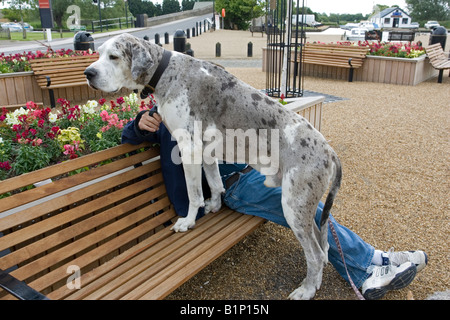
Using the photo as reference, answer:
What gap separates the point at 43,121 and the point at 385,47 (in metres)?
11.5

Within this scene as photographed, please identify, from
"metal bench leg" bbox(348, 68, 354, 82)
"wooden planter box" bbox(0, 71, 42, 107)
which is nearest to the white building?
"metal bench leg" bbox(348, 68, 354, 82)

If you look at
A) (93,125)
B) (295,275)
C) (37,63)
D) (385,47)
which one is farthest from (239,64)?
(295,275)

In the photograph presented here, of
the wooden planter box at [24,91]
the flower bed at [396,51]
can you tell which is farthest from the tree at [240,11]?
the wooden planter box at [24,91]

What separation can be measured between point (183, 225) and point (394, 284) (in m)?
1.67

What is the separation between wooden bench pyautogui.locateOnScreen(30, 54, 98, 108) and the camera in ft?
31.4

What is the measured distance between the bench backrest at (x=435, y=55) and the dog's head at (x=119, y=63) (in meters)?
11.9

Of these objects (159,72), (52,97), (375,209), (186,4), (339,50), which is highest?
(186,4)

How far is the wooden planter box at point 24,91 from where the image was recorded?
9.41m

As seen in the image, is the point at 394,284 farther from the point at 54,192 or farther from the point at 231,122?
the point at 54,192

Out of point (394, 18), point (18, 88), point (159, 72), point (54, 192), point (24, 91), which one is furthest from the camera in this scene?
point (394, 18)

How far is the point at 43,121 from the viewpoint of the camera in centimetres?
423

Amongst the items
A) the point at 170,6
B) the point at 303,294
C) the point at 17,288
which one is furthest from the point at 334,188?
the point at 170,6

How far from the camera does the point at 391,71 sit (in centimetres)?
1243

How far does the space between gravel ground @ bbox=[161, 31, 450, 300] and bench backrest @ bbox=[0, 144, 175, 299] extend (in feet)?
2.21
